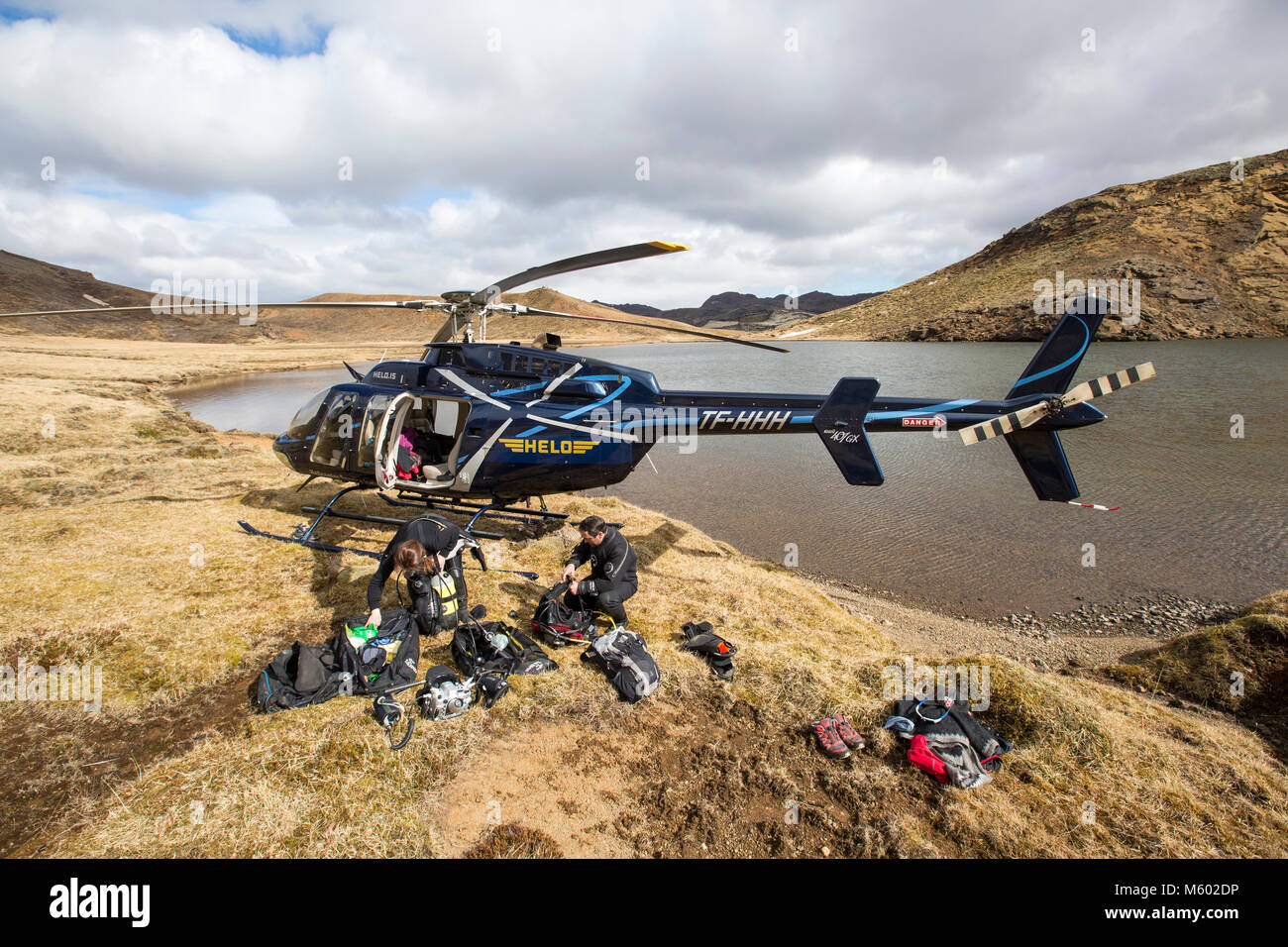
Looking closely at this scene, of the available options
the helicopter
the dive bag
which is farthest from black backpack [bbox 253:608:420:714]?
the helicopter

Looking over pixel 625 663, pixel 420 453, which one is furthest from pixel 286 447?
pixel 625 663

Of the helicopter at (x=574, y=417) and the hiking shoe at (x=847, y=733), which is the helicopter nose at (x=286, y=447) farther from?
the hiking shoe at (x=847, y=733)

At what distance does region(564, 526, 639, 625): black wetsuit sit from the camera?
250 inches

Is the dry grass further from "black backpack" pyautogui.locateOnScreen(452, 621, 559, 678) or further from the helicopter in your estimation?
the helicopter

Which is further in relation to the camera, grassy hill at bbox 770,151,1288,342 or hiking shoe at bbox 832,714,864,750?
grassy hill at bbox 770,151,1288,342

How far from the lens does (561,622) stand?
6281 millimetres

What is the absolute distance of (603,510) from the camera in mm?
12117

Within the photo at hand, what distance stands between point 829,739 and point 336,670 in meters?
4.60

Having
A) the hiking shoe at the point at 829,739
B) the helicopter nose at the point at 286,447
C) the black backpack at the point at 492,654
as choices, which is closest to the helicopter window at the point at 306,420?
the helicopter nose at the point at 286,447

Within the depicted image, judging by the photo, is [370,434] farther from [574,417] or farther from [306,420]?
[574,417]

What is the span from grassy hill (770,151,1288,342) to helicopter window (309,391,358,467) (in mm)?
64881

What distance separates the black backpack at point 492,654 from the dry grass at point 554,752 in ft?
0.81
